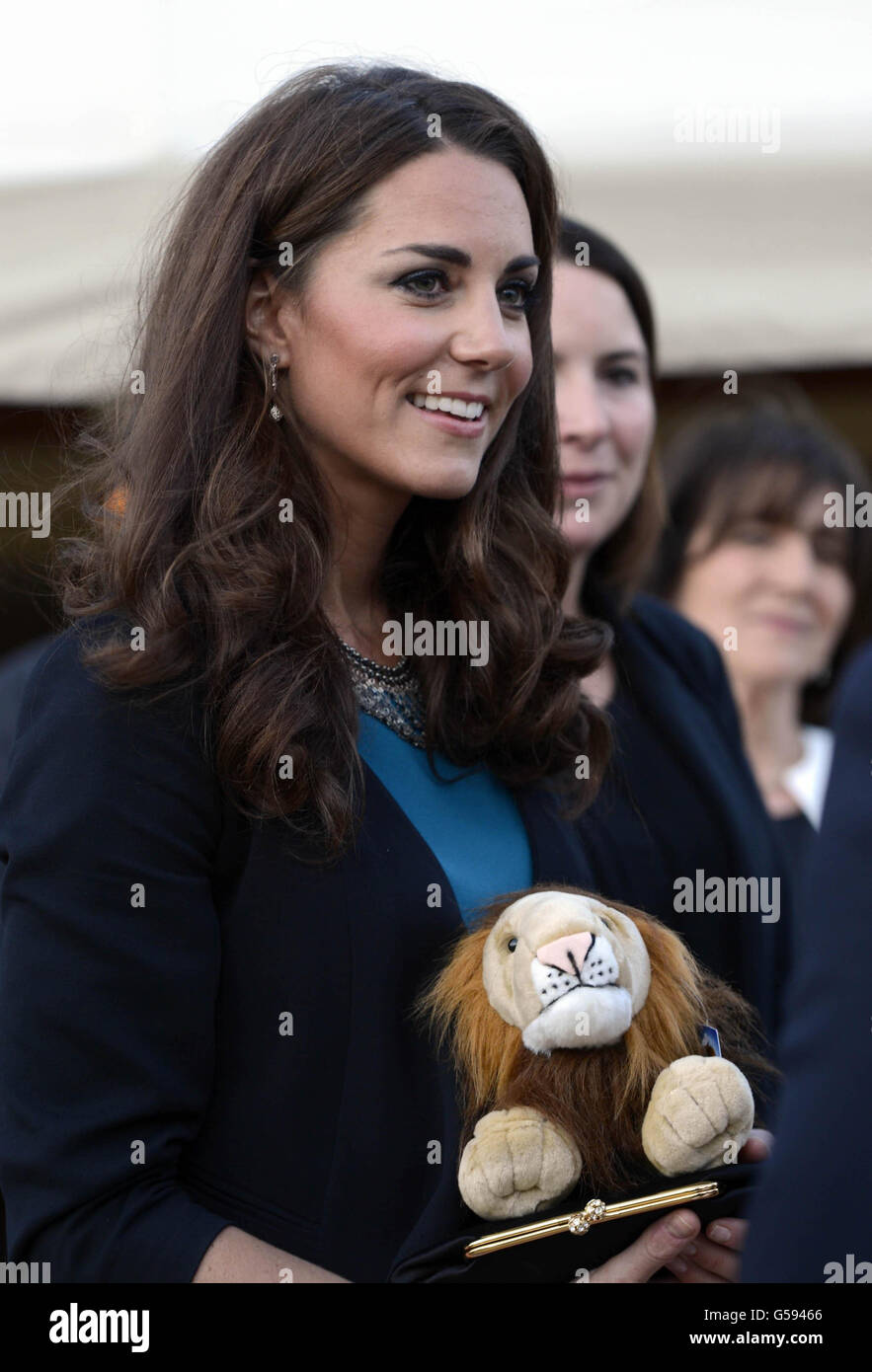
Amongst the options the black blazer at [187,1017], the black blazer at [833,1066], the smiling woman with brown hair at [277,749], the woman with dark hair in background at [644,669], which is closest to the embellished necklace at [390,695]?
the smiling woman with brown hair at [277,749]

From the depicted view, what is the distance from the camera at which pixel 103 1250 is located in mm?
1594

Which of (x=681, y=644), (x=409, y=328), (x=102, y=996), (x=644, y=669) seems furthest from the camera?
(x=681, y=644)

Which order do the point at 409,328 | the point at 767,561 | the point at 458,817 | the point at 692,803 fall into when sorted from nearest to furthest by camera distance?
the point at 409,328
the point at 458,817
the point at 692,803
the point at 767,561

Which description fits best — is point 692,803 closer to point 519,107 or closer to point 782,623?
point 782,623

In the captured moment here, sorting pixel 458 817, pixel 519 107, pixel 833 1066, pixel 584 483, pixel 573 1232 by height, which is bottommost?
pixel 573 1232

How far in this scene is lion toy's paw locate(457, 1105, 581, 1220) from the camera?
4.92 feet

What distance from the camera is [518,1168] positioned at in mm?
1499

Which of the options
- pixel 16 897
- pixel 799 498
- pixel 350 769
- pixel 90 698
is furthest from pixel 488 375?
pixel 799 498

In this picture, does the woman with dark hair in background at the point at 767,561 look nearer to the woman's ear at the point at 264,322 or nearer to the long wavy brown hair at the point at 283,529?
the long wavy brown hair at the point at 283,529

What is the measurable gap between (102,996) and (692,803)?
1.18 m

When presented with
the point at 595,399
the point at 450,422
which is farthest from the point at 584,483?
the point at 450,422

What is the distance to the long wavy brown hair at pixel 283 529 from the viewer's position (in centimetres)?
174
